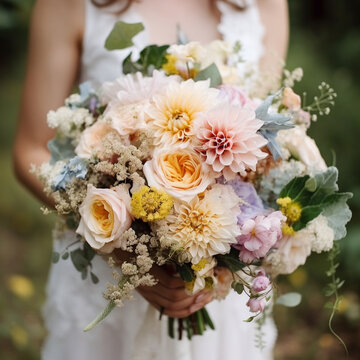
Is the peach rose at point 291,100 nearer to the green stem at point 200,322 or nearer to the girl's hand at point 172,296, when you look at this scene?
the girl's hand at point 172,296

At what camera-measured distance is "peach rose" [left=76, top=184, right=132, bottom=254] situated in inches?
44.1

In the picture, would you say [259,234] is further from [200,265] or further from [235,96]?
[235,96]

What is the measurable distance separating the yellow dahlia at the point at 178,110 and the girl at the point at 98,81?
1.76ft

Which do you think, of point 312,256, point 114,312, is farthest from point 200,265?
point 312,256

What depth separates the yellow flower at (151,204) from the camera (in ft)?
3.56

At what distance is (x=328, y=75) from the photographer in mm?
4918

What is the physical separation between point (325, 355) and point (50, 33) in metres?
2.39

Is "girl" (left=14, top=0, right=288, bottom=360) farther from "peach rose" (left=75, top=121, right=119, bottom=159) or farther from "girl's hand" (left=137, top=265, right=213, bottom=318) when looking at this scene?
"peach rose" (left=75, top=121, right=119, bottom=159)

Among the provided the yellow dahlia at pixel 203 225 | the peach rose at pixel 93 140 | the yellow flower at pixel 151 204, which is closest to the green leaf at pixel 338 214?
the yellow dahlia at pixel 203 225

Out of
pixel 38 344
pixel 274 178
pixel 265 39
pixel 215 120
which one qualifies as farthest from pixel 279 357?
pixel 215 120

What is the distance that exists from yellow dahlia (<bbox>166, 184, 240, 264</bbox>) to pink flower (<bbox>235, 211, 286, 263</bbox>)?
0.03m

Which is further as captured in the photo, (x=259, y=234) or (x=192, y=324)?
(x=192, y=324)

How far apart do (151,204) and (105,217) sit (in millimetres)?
131

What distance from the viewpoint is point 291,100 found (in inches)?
51.5
